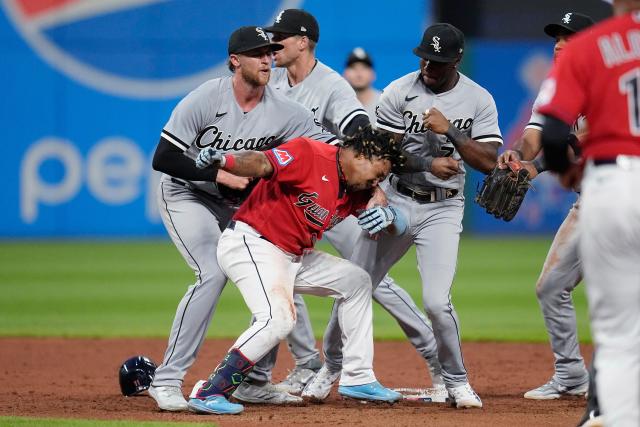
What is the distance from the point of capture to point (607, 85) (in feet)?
12.5

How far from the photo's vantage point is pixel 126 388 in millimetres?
6254

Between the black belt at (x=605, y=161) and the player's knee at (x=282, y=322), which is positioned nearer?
the black belt at (x=605, y=161)

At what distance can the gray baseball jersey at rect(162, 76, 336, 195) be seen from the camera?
228 inches

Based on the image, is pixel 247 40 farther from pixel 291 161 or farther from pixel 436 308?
pixel 436 308

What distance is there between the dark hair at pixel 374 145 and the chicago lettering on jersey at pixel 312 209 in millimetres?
335

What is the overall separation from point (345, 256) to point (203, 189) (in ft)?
3.65

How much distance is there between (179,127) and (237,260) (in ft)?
2.65

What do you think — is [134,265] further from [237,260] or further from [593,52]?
[593,52]

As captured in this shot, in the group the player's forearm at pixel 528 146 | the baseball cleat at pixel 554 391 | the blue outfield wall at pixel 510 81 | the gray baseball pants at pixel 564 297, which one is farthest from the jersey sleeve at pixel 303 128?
the blue outfield wall at pixel 510 81

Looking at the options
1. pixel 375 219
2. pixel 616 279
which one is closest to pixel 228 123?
pixel 375 219

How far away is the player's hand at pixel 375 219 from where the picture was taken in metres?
5.61

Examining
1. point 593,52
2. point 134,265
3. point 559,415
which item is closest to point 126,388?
point 559,415

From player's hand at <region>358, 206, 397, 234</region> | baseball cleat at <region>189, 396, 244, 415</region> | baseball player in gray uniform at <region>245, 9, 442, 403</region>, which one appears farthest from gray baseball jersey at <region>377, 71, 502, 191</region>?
baseball cleat at <region>189, 396, 244, 415</region>

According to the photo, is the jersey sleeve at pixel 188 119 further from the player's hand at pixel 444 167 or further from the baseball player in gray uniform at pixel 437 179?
the player's hand at pixel 444 167
